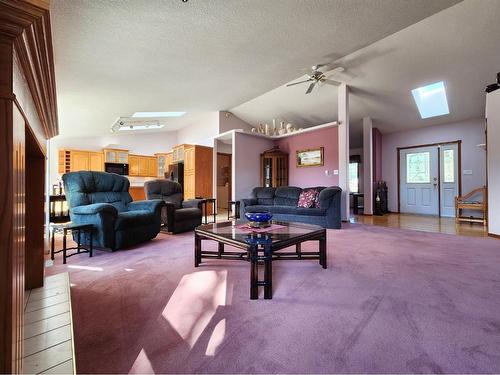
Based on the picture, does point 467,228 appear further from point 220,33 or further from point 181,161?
point 181,161

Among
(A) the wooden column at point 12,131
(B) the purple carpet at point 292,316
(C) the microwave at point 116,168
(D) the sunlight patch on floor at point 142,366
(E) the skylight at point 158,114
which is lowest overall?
(B) the purple carpet at point 292,316

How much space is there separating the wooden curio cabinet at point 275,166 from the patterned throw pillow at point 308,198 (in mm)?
1758

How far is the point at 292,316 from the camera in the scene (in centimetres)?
140

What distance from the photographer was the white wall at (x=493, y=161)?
3.59m

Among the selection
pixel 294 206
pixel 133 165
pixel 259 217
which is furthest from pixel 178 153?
pixel 259 217

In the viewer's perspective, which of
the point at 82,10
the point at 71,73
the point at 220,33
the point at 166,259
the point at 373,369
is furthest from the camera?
the point at 71,73

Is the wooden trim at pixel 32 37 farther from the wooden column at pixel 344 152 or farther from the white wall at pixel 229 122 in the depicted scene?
the white wall at pixel 229 122

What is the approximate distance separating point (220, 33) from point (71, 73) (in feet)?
7.07

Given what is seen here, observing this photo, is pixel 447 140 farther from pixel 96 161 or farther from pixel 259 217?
pixel 96 161

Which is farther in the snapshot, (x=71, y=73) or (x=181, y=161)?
(x=181, y=161)

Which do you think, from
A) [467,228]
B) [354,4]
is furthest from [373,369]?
[467,228]

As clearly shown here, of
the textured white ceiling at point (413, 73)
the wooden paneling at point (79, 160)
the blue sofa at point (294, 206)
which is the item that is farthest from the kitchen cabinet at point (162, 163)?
the blue sofa at point (294, 206)

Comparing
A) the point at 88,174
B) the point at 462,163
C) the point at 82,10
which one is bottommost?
the point at 88,174

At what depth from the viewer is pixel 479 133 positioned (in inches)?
226
